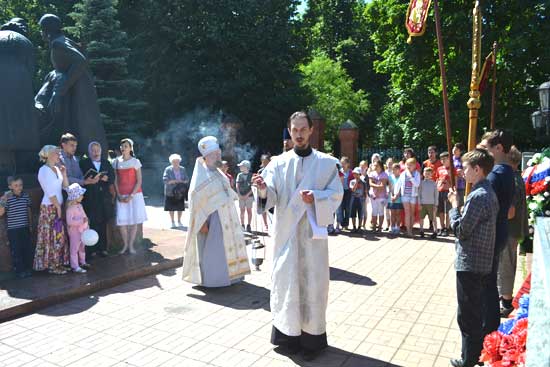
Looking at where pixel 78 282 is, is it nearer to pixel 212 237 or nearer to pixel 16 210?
pixel 16 210

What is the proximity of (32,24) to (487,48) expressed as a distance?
76.0 ft

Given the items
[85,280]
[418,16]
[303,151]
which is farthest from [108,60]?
[303,151]

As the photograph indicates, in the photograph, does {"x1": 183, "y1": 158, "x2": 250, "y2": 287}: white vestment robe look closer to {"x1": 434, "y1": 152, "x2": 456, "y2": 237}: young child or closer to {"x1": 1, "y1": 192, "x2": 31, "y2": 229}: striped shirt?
{"x1": 1, "y1": 192, "x2": 31, "y2": 229}: striped shirt

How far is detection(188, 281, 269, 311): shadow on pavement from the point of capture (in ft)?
18.6

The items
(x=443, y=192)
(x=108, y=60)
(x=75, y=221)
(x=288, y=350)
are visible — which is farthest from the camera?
(x=108, y=60)

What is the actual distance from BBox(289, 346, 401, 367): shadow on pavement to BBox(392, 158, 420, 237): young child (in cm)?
665

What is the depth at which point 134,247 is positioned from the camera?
823 centimetres

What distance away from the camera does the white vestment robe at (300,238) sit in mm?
4176

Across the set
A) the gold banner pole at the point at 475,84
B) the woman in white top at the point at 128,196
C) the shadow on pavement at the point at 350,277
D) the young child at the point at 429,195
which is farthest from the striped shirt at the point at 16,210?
the young child at the point at 429,195

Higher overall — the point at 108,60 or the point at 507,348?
Result: the point at 108,60

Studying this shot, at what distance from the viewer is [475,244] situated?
3609mm

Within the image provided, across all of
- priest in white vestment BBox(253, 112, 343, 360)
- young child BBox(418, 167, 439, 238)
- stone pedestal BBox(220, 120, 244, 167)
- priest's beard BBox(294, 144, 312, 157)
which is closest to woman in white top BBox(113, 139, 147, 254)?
priest in white vestment BBox(253, 112, 343, 360)

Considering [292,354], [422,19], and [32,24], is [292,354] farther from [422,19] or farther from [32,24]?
[32,24]

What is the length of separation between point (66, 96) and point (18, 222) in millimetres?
2804
